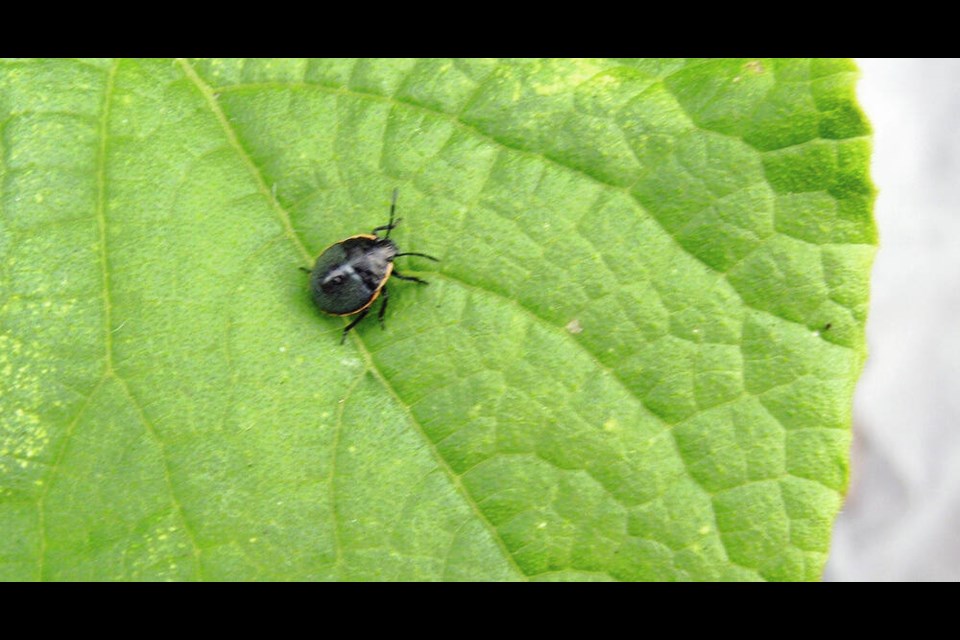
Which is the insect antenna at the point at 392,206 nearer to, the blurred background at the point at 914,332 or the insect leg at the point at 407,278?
the insect leg at the point at 407,278

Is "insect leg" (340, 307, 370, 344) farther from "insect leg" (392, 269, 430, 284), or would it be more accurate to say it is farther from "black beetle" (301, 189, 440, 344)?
"insect leg" (392, 269, 430, 284)

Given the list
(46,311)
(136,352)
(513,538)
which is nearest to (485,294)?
Result: (513,538)

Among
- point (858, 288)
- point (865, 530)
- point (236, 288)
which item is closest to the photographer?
point (858, 288)

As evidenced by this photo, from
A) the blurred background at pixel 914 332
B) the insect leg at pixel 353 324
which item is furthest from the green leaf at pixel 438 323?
the blurred background at pixel 914 332

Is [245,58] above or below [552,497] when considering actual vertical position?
above

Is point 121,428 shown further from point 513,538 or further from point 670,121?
point 670,121

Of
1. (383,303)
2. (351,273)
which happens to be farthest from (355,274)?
(383,303)

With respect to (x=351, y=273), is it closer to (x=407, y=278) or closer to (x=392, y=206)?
(x=407, y=278)

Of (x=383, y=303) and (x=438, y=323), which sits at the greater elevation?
(x=438, y=323)
